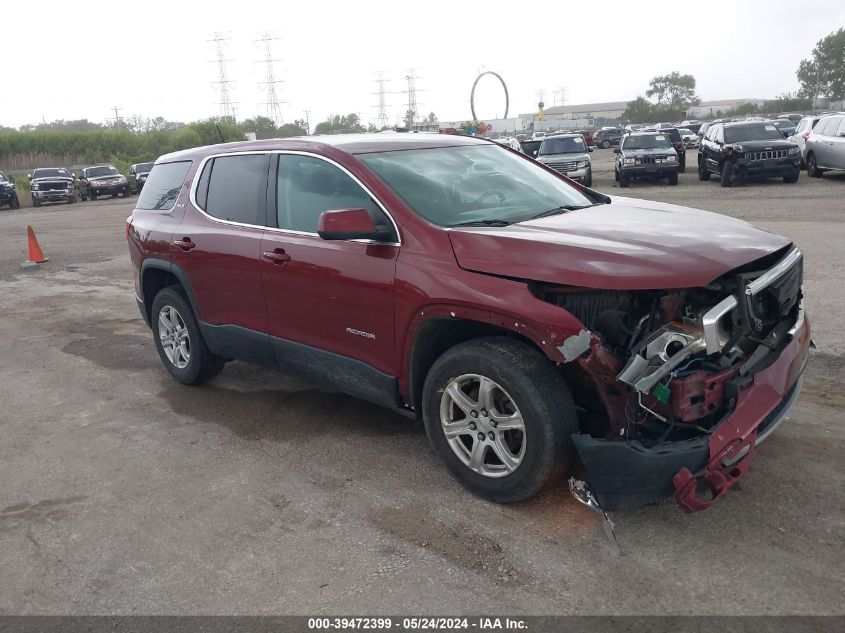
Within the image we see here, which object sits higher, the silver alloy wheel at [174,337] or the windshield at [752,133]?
the windshield at [752,133]

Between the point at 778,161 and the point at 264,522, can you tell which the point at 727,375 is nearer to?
the point at 264,522

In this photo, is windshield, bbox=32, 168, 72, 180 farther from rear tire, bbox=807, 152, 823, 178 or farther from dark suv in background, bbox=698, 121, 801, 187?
rear tire, bbox=807, 152, 823, 178

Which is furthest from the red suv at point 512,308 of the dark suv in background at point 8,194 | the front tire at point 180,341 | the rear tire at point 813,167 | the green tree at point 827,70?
the green tree at point 827,70

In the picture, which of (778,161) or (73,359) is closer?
(73,359)

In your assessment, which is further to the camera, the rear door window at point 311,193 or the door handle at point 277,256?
the door handle at point 277,256

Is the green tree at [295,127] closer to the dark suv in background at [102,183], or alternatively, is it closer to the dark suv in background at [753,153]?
A: the dark suv in background at [102,183]

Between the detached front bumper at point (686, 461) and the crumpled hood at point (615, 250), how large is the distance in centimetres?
58

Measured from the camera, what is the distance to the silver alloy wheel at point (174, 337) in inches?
232

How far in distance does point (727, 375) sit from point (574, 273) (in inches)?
31.2

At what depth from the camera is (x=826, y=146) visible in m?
19.2

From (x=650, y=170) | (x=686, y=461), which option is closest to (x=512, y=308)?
(x=686, y=461)

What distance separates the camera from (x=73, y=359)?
703cm

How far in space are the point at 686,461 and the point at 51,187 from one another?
34.2 meters

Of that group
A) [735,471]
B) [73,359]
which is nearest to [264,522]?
[735,471]
